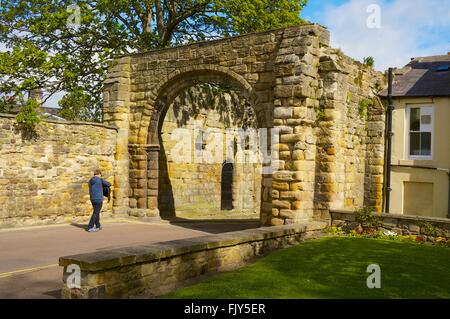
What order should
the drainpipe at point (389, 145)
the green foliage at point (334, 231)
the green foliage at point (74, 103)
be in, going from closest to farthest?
the green foliage at point (334, 231)
the drainpipe at point (389, 145)
the green foliage at point (74, 103)

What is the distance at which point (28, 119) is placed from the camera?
12.9 m

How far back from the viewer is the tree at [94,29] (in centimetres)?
1650

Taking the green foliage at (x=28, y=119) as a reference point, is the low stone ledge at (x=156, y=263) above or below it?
below

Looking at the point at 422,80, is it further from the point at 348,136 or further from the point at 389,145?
the point at 348,136

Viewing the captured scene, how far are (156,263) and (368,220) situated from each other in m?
6.03

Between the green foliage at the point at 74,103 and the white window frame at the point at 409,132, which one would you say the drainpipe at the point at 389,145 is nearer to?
the white window frame at the point at 409,132

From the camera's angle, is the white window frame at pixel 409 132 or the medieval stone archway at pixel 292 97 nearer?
the medieval stone archway at pixel 292 97

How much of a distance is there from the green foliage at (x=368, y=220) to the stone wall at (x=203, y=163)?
794cm

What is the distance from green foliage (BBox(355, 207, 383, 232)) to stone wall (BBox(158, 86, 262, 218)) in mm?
7938

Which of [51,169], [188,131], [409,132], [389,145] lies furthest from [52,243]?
[409,132]

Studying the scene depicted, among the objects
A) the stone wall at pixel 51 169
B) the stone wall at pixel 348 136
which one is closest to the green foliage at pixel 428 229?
the stone wall at pixel 348 136

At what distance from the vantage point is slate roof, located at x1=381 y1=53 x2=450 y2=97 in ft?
46.4

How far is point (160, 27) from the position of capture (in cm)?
2138
